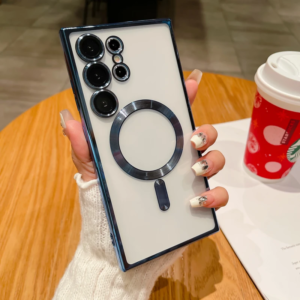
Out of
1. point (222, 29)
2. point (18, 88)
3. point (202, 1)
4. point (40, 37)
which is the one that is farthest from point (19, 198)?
point (202, 1)

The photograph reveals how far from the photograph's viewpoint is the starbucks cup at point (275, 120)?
1.16 ft

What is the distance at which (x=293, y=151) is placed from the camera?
0.42 meters

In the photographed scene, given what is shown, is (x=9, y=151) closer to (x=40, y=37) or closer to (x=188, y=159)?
(x=188, y=159)

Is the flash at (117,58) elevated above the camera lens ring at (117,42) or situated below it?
below

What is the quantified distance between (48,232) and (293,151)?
0.39m

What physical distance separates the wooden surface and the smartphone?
63mm

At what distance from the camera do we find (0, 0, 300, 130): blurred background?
4.75ft

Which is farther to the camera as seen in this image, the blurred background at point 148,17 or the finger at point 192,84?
the blurred background at point 148,17

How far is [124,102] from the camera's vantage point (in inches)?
12.6

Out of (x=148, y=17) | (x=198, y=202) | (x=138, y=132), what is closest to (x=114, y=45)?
(x=138, y=132)

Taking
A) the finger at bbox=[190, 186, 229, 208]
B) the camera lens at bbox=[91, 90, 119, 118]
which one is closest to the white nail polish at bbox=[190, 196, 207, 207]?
the finger at bbox=[190, 186, 229, 208]

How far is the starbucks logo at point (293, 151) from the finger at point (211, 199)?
15 cm

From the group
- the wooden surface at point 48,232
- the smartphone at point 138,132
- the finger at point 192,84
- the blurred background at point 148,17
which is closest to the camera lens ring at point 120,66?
the smartphone at point 138,132

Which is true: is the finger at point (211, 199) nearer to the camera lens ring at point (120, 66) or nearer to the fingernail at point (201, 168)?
the fingernail at point (201, 168)
